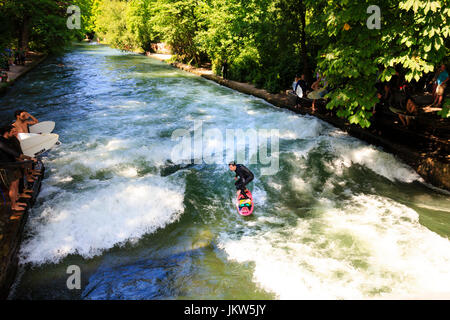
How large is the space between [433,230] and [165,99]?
14394 millimetres

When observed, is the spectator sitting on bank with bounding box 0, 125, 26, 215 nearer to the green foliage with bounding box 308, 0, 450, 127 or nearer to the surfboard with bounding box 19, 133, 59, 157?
the surfboard with bounding box 19, 133, 59, 157

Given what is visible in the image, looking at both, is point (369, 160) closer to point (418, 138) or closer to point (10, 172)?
point (418, 138)

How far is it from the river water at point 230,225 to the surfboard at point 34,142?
3.34 ft

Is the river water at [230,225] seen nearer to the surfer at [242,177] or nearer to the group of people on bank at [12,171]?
the group of people on bank at [12,171]

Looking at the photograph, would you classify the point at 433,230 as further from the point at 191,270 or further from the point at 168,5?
the point at 168,5

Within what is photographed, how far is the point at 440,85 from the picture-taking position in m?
10.1

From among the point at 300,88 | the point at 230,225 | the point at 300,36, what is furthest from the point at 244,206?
the point at 300,36

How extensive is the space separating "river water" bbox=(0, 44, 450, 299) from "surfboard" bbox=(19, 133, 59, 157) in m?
1.02

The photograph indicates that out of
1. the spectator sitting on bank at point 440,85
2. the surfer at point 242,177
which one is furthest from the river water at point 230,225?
the spectator sitting on bank at point 440,85

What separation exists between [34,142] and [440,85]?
497 inches

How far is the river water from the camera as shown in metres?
4.85

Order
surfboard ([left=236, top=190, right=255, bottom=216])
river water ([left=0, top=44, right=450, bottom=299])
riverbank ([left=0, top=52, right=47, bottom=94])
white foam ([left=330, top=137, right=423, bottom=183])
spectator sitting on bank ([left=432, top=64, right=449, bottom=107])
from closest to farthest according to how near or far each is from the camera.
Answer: river water ([left=0, top=44, right=450, bottom=299]), surfboard ([left=236, top=190, right=255, bottom=216]), white foam ([left=330, top=137, right=423, bottom=183]), spectator sitting on bank ([left=432, top=64, right=449, bottom=107]), riverbank ([left=0, top=52, right=47, bottom=94])

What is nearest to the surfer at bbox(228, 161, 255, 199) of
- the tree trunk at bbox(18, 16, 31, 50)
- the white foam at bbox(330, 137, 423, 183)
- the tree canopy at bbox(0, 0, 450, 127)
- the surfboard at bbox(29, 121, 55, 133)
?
the tree canopy at bbox(0, 0, 450, 127)

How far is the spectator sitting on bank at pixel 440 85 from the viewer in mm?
9820
